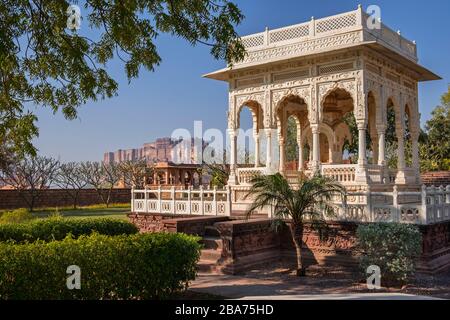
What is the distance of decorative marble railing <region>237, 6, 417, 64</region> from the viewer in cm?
1424

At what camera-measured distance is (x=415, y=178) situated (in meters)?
17.2

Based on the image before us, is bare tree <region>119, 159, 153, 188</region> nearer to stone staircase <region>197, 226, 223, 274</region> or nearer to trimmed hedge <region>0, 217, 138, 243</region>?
trimmed hedge <region>0, 217, 138, 243</region>

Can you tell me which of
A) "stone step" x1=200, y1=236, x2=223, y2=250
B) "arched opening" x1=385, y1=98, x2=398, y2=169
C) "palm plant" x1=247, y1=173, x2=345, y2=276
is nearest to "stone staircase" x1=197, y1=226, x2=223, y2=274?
"stone step" x1=200, y1=236, x2=223, y2=250

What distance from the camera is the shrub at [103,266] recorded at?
638cm

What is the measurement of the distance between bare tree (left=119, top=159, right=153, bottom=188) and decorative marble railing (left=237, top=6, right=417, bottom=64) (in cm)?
2897

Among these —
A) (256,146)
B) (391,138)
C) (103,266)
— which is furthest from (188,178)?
(103,266)

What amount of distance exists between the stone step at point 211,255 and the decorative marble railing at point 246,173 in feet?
15.9

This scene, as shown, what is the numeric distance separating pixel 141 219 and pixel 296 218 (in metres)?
7.59

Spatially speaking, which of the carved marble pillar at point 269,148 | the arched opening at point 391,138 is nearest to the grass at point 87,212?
the carved marble pillar at point 269,148

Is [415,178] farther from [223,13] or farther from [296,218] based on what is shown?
[223,13]

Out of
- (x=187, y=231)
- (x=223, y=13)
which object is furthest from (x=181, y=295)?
(x=223, y=13)

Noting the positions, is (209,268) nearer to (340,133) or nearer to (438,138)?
(340,133)

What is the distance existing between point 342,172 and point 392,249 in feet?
16.6

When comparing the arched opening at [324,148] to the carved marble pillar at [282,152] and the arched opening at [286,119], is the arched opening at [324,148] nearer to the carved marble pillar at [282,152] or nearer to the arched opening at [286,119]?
the arched opening at [286,119]
